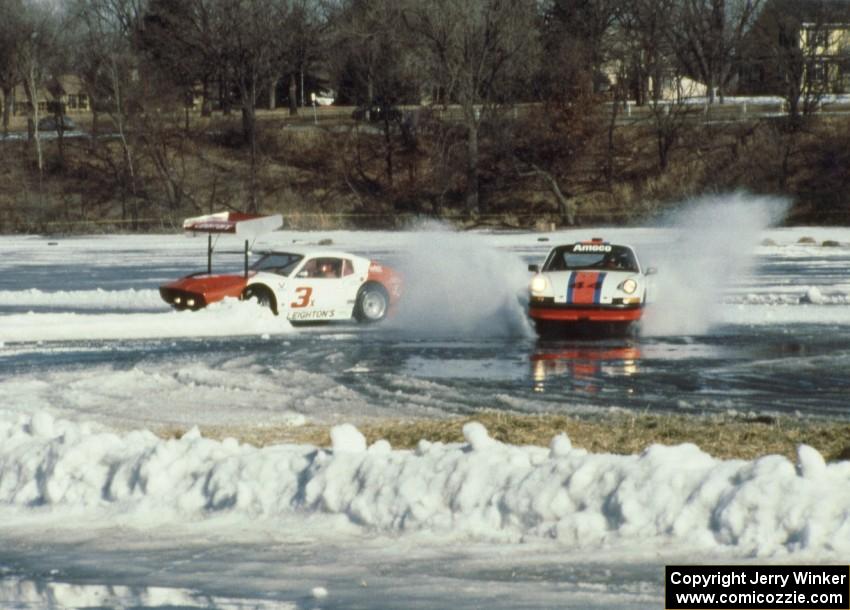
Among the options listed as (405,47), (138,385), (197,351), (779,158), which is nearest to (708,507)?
(138,385)

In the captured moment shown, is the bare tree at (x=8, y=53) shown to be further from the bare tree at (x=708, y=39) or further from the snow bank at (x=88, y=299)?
the snow bank at (x=88, y=299)

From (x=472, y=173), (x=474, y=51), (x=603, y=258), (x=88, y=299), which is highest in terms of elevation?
(x=474, y=51)

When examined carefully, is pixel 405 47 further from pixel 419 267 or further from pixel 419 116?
pixel 419 267

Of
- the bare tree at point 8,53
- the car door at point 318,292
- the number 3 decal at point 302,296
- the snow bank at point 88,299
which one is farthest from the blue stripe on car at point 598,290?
the bare tree at point 8,53

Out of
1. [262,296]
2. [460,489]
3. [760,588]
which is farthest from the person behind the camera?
[262,296]

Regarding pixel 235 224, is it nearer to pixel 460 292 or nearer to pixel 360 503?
pixel 460 292

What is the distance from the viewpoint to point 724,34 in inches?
3255

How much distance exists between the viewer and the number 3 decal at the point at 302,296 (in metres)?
23.1

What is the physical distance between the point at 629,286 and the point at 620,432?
852 centimetres

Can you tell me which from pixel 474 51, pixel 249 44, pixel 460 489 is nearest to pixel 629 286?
pixel 460 489

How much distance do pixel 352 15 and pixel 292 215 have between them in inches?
1081

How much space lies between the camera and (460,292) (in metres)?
24.6

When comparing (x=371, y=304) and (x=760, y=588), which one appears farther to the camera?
(x=371, y=304)

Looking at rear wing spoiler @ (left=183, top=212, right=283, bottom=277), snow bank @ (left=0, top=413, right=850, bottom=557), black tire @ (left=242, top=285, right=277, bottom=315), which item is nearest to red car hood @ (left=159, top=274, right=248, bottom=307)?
black tire @ (left=242, top=285, right=277, bottom=315)
